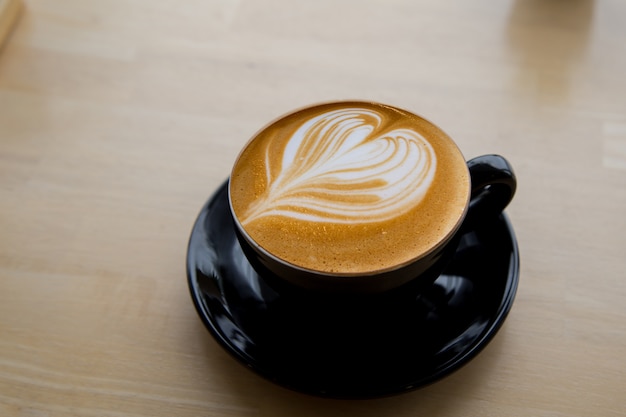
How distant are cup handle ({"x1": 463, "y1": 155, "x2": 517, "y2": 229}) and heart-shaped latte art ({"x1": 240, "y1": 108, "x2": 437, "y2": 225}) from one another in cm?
4

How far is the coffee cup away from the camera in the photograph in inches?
19.9

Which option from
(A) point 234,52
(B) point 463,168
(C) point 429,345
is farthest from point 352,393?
(A) point 234,52

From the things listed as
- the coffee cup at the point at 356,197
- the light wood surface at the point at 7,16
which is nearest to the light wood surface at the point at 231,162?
the light wood surface at the point at 7,16

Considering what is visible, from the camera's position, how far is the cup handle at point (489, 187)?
1.83 ft

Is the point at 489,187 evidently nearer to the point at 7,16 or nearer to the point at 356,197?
the point at 356,197

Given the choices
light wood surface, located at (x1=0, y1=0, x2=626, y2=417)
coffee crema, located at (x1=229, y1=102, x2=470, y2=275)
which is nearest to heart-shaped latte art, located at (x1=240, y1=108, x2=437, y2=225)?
coffee crema, located at (x1=229, y1=102, x2=470, y2=275)

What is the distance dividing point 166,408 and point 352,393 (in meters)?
0.17

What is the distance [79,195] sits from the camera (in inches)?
29.5

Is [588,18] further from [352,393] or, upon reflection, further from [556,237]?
[352,393]

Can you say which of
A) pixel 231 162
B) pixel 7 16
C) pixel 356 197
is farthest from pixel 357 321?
pixel 7 16

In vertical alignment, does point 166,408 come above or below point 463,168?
below

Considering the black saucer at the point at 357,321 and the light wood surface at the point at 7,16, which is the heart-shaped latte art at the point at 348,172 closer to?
the black saucer at the point at 357,321

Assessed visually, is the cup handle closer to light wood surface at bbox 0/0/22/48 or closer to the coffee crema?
the coffee crema

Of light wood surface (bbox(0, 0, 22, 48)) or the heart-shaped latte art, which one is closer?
the heart-shaped latte art
